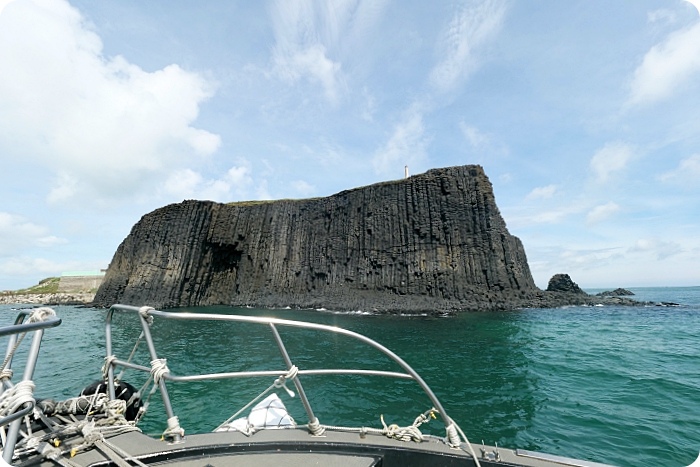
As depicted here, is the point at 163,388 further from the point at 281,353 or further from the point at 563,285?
the point at 563,285

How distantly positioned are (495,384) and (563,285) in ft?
145

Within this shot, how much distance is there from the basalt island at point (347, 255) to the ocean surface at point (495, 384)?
14391mm

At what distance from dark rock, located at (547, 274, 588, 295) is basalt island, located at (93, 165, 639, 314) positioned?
0.41ft

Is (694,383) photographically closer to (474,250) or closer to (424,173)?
(474,250)

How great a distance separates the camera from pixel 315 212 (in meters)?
40.8

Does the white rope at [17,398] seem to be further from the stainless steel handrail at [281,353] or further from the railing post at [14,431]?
the stainless steel handrail at [281,353]

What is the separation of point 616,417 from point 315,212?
36.4m

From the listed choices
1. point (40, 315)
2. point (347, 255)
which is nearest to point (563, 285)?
point (347, 255)

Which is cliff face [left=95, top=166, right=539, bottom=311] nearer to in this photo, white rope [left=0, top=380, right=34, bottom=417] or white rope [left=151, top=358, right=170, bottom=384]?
white rope [left=151, top=358, right=170, bottom=384]

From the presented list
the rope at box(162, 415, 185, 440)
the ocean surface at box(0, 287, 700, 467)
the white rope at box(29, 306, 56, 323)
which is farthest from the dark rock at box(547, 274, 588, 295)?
the white rope at box(29, 306, 56, 323)

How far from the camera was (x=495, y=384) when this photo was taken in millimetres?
8617

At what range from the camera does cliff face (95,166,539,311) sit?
31769 millimetres

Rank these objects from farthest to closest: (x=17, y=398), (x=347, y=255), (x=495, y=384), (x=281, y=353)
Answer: (x=347, y=255), (x=495, y=384), (x=281, y=353), (x=17, y=398)

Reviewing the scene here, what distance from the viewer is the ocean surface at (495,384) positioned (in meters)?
5.82
